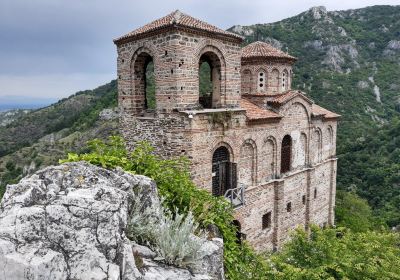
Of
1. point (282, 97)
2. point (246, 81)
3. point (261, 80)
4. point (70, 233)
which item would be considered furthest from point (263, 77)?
point (70, 233)

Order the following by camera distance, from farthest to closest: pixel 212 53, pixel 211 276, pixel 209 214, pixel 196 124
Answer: pixel 212 53 → pixel 196 124 → pixel 209 214 → pixel 211 276

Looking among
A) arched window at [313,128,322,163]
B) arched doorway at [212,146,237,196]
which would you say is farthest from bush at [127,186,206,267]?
arched window at [313,128,322,163]

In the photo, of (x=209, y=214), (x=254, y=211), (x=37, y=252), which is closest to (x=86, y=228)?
(x=37, y=252)

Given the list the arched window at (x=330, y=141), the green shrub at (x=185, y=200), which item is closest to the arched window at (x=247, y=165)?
the green shrub at (x=185, y=200)

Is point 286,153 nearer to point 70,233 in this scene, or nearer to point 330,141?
point 330,141

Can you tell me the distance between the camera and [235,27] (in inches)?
2467

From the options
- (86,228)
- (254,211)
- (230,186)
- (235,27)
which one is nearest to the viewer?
(86,228)

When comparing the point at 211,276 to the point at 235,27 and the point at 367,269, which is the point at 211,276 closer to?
the point at 367,269

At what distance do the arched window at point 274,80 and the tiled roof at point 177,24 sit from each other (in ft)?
17.8

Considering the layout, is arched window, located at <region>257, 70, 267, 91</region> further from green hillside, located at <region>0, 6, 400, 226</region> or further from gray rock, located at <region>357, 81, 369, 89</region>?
gray rock, located at <region>357, 81, 369, 89</region>

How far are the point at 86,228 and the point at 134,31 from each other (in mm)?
10442

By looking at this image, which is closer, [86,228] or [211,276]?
[86,228]

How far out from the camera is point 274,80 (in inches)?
734

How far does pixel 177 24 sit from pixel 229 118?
14.4 ft
